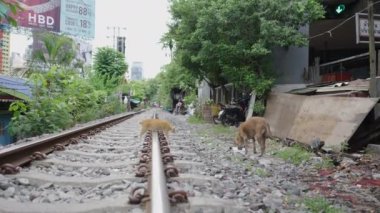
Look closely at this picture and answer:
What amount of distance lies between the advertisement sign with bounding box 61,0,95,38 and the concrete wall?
3085 cm

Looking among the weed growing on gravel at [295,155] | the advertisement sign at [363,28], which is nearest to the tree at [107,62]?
the advertisement sign at [363,28]

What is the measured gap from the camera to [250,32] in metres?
14.1

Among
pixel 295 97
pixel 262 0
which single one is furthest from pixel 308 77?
pixel 295 97

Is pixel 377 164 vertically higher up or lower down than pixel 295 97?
lower down

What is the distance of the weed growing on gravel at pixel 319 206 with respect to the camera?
13.0 ft

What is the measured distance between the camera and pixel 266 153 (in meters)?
8.66

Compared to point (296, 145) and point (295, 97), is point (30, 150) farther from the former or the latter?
point (295, 97)

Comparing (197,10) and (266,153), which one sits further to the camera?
(197,10)

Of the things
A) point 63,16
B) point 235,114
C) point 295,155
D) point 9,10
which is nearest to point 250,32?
point 235,114

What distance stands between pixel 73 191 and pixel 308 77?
13948mm

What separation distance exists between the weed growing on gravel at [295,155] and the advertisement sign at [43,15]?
3463 centimetres

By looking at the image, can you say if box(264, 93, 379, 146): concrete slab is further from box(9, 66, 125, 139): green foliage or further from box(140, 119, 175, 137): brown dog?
box(9, 66, 125, 139): green foliage

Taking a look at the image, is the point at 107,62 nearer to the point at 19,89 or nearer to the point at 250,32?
the point at 19,89

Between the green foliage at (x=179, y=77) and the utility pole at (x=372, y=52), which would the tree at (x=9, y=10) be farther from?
the green foliage at (x=179, y=77)
